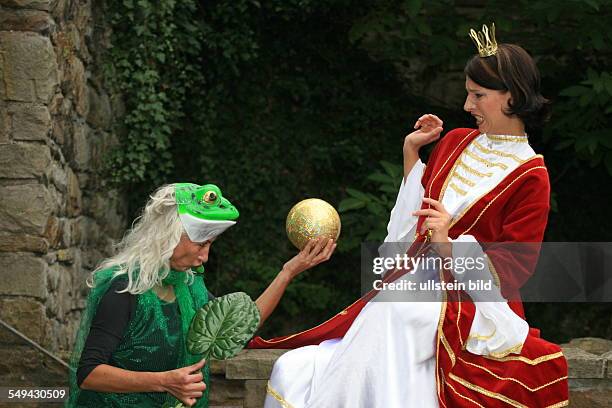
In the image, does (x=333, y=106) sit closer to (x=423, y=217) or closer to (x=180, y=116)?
(x=180, y=116)

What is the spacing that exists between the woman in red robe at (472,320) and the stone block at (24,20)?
95.2 inches

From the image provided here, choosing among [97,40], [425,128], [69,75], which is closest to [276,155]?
[97,40]

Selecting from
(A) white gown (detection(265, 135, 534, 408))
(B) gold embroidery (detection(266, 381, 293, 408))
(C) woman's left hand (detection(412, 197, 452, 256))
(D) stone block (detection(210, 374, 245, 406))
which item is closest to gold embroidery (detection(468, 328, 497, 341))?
(A) white gown (detection(265, 135, 534, 408))

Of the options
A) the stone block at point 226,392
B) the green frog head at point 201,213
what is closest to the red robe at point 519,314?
the green frog head at point 201,213

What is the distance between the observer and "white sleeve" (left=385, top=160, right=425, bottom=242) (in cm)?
362

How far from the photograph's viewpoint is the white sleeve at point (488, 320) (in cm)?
323

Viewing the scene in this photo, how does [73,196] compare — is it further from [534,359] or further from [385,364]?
[534,359]

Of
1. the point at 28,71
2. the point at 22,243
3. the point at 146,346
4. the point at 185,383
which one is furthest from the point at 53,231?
the point at 185,383

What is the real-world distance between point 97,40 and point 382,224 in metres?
2.16

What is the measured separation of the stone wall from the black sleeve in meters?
2.17

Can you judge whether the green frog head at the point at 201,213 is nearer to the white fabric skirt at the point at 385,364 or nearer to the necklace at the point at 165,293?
the necklace at the point at 165,293

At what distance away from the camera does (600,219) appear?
7.76 metres

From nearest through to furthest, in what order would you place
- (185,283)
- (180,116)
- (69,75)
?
(185,283) < (69,75) < (180,116)

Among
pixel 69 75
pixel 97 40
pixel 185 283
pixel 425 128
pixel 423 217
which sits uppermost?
pixel 97 40
